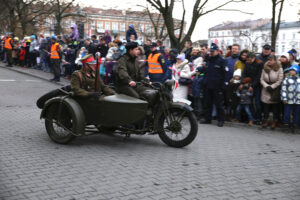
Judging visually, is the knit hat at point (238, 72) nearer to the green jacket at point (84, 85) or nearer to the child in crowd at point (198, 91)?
the child in crowd at point (198, 91)

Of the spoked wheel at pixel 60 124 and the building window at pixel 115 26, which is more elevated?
the building window at pixel 115 26

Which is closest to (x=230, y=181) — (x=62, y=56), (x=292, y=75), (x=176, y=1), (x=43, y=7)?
(x=292, y=75)

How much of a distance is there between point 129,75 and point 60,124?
163 centimetres

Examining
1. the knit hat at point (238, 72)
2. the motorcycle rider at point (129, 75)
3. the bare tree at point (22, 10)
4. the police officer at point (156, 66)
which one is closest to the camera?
the motorcycle rider at point (129, 75)

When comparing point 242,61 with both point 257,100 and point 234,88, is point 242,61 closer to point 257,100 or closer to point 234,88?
point 234,88

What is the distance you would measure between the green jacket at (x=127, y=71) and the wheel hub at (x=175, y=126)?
111 centimetres

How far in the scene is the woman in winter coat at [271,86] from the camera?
31.5 feet

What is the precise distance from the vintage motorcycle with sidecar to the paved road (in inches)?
9.6

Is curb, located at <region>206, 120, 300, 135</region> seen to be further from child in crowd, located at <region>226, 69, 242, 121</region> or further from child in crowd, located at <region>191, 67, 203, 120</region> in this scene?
child in crowd, located at <region>191, 67, 203, 120</region>

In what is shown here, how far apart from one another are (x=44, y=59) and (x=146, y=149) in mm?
15742

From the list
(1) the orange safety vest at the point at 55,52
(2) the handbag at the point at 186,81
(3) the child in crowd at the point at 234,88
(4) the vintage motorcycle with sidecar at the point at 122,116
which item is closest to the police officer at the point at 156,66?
(2) the handbag at the point at 186,81

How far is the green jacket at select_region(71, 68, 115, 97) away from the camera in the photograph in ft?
23.0

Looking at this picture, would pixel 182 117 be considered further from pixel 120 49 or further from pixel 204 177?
pixel 120 49

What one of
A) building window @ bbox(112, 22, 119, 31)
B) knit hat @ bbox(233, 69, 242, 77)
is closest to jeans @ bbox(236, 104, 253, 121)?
knit hat @ bbox(233, 69, 242, 77)
